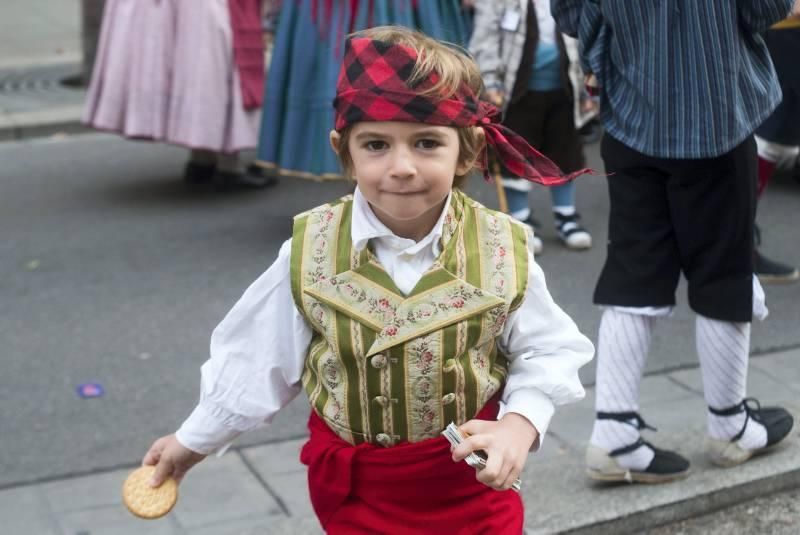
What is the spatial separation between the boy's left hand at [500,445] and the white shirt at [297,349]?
0.04 m

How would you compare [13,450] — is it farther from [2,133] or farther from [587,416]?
[2,133]

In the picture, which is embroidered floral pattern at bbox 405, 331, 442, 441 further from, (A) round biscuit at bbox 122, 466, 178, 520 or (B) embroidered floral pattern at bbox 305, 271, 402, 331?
(A) round biscuit at bbox 122, 466, 178, 520

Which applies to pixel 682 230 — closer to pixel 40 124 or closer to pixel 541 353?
pixel 541 353

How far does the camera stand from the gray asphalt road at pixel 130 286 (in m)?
4.36

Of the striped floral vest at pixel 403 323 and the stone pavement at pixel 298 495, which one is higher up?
the striped floral vest at pixel 403 323

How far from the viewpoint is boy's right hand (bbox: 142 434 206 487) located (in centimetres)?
243

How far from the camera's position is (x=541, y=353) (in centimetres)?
237

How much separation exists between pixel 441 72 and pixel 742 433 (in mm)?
1922

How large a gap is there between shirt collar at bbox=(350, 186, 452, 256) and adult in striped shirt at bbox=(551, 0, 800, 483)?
4.05 ft

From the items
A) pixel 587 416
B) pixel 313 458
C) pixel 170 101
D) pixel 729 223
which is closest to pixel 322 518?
pixel 313 458

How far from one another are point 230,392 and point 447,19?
13.2ft

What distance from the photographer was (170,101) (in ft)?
23.7

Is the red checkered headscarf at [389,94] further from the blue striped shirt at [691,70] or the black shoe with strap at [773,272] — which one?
the black shoe with strap at [773,272]

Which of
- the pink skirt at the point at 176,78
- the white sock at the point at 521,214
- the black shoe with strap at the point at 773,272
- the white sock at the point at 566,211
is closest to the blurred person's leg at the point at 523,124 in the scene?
the white sock at the point at 521,214
